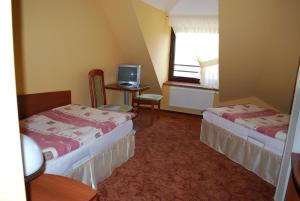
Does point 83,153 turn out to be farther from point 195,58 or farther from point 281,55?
point 195,58

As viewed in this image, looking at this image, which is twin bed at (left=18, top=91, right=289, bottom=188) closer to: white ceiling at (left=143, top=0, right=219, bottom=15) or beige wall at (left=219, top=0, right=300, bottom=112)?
beige wall at (left=219, top=0, right=300, bottom=112)

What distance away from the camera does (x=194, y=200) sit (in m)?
2.29

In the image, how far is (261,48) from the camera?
334 cm

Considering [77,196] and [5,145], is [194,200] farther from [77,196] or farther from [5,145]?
[5,145]

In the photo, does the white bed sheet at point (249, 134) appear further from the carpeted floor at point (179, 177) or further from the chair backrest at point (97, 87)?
the chair backrest at point (97, 87)

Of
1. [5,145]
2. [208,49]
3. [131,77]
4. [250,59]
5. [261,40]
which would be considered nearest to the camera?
[5,145]

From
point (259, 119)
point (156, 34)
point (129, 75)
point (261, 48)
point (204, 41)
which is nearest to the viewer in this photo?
point (259, 119)

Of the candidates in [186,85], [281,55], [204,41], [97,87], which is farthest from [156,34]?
[281,55]

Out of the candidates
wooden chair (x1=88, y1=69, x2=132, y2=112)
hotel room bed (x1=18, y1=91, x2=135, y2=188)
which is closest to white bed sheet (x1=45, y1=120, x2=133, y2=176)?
hotel room bed (x1=18, y1=91, x2=135, y2=188)

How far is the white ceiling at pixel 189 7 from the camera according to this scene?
14.4 ft

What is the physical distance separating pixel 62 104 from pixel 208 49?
286 centimetres

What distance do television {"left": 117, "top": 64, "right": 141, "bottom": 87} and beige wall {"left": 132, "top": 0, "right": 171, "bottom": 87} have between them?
1.41 feet

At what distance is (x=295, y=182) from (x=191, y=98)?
12.1ft

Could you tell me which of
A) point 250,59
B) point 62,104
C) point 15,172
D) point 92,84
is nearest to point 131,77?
point 92,84
